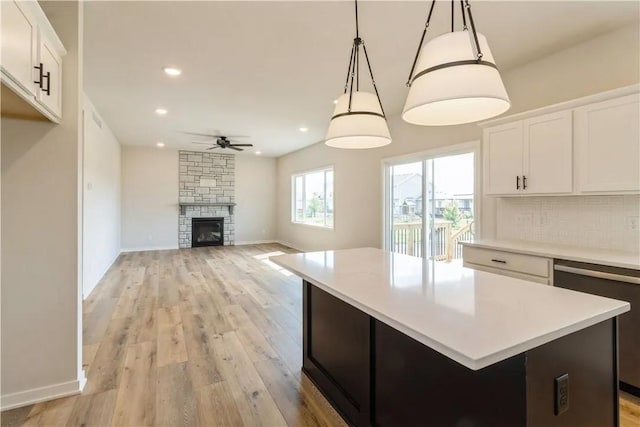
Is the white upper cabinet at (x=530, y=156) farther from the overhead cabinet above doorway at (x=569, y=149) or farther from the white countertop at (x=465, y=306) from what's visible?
the white countertop at (x=465, y=306)

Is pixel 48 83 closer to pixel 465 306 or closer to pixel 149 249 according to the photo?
pixel 465 306

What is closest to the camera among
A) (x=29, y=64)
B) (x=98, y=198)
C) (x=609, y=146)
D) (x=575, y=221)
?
(x=29, y=64)

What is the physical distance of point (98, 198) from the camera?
5.18m

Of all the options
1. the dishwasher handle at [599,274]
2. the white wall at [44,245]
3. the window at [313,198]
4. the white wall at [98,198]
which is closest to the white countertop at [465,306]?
the dishwasher handle at [599,274]

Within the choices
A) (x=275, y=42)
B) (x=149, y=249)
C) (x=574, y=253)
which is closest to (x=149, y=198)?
(x=149, y=249)

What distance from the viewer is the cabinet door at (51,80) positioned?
1.79m

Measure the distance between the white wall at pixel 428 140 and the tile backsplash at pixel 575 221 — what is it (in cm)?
26

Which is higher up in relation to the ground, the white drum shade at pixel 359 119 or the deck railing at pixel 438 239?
the white drum shade at pixel 359 119

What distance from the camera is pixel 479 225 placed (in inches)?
148

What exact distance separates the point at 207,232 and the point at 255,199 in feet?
5.69

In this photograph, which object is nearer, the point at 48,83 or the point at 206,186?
the point at 48,83

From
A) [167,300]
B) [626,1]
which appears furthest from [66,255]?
[626,1]

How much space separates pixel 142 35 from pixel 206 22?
66 cm

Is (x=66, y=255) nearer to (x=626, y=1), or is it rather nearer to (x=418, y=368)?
(x=418, y=368)
